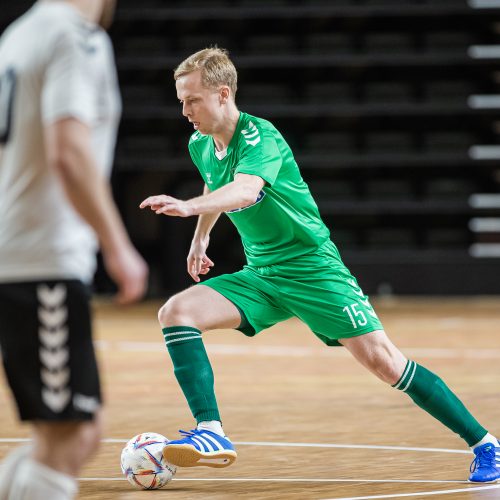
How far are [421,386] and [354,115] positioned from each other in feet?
38.5

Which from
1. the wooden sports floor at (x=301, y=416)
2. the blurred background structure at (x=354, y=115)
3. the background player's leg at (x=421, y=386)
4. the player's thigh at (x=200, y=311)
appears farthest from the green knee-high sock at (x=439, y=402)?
the blurred background structure at (x=354, y=115)

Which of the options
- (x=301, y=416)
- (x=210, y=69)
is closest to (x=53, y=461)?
(x=210, y=69)

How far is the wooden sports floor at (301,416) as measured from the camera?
13.2 feet

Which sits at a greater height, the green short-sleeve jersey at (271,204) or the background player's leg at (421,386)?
the green short-sleeve jersey at (271,204)

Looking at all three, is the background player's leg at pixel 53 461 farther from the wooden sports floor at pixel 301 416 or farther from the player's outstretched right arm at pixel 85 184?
the wooden sports floor at pixel 301 416

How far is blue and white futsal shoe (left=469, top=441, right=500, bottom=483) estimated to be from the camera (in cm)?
404

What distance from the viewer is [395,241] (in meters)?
15.7

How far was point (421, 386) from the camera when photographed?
4.16 metres

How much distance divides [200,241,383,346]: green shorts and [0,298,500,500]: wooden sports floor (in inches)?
21.0

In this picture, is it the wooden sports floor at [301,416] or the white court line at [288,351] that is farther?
the white court line at [288,351]

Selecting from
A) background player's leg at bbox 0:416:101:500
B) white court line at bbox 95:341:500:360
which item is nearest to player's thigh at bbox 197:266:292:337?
background player's leg at bbox 0:416:101:500

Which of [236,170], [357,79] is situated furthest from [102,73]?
[357,79]

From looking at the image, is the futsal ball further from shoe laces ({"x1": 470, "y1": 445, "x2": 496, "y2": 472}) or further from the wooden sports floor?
shoe laces ({"x1": 470, "y1": 445, "x2": 496, "y2": 472})

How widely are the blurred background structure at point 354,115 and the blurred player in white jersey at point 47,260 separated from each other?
12863 millimetres
